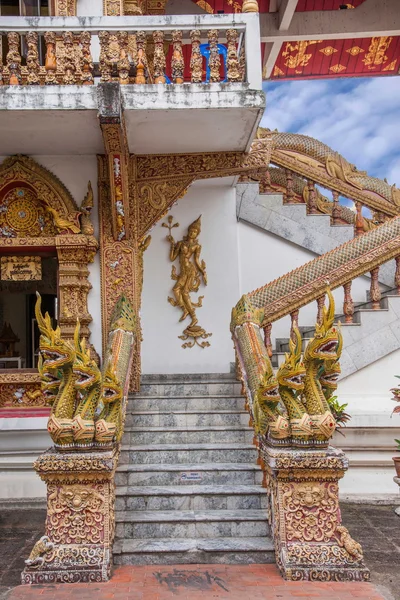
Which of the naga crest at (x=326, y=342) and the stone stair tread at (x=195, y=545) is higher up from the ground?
the naga crest at (x=326, y=342)

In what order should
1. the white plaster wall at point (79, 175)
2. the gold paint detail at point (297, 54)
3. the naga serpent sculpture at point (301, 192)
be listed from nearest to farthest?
the white plaster wall at point (79, 175), the naga serpent sculpture at point (301, 192), the gold paint detail at point (297, 54)

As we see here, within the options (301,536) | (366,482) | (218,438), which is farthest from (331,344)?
(366,482)

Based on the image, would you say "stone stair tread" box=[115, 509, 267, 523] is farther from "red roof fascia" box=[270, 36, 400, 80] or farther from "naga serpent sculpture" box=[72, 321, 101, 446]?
"red roof fascia" box=[270, 36, 400, 80]

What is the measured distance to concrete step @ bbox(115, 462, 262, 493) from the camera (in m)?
5.40

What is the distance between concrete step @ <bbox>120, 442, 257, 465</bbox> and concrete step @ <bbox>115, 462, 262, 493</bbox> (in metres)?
0.19

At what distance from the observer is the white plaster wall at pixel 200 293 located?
25.9 ft

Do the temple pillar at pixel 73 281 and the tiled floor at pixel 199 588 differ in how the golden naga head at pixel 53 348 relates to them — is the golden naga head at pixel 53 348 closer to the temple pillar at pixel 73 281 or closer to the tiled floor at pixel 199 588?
the tiled floor at pixel 199 588

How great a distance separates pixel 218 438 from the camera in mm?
5910

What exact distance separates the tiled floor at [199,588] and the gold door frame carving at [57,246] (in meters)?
2.86

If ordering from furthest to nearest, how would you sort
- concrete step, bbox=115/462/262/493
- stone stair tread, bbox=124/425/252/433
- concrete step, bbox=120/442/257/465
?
stone stair tread, bbox=124/425/252/433 → concrete step, bbox=120/442/257/465 → concrete step, bbox=115/462/262/493

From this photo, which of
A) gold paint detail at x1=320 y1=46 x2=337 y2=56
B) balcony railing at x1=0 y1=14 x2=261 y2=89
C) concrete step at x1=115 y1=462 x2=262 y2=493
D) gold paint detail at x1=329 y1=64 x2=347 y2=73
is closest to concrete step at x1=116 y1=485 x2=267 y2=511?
concrete step at x1=115 y1=462 x2=262 y2=493

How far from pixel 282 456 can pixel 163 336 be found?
3634 millimetres

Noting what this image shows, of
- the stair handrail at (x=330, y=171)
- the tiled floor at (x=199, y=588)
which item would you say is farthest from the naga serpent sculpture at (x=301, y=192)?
the tiled floor at (x=199, y=588)

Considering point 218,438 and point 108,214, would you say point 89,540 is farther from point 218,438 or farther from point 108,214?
point 108,214
